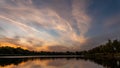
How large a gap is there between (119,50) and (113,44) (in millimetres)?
7071

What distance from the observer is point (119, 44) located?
13812 centimetres

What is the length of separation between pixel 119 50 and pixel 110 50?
1121 cm

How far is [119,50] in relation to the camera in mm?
137500

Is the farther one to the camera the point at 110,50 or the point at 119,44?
the point at 110,50

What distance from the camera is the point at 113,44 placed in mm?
143250

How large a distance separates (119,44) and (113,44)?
570 cm

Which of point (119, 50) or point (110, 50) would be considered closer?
point (119, 50)

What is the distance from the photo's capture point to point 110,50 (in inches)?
5837

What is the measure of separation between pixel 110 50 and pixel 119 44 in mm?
11526
